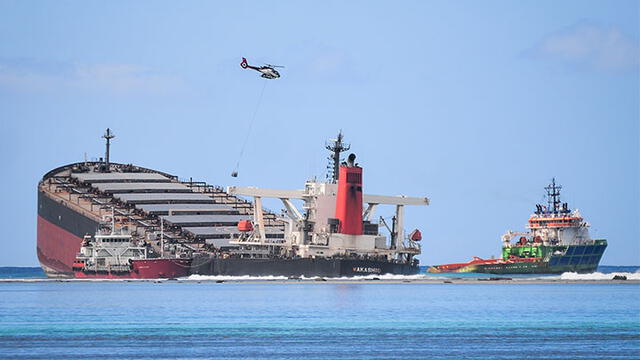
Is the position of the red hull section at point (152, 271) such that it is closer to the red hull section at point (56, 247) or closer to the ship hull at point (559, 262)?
the red hull section at point (56, 247)

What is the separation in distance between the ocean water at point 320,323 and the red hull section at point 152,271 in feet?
59.1

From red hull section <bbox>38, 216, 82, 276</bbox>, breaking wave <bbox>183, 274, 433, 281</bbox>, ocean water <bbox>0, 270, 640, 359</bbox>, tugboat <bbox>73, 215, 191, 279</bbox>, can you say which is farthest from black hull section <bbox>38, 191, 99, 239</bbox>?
ocean water <bbox>0, 270, 640, 359</bbox>

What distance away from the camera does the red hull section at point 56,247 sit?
16300cm

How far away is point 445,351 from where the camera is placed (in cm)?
6675

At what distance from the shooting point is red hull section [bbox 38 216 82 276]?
163m

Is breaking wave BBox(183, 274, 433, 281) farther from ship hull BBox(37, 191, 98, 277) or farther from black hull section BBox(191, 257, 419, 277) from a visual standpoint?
ship hull BBox(37, 191, 98, 277)

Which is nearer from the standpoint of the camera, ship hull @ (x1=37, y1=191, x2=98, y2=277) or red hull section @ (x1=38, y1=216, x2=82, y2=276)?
ship hull @ (x1=37, y1=191, x2=98, y2=277)

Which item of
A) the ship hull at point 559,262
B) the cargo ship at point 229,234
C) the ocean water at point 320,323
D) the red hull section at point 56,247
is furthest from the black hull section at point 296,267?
the ship hull at point 559,262

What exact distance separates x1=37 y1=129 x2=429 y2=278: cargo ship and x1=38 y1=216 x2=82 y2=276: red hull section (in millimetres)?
113

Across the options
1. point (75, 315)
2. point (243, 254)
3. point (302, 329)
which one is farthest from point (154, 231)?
point (302, 329)

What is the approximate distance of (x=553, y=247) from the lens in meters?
181

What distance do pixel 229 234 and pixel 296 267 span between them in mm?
27185

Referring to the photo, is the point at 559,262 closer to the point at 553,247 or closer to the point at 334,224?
the point at 553,247

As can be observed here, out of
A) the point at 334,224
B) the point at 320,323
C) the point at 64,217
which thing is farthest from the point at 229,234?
the point at 320,323
